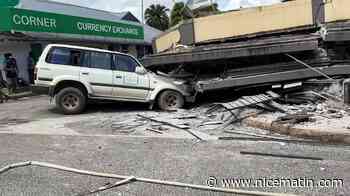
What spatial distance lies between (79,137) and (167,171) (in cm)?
325

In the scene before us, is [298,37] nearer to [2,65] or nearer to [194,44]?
[194,44]

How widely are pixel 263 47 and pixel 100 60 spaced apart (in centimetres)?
436

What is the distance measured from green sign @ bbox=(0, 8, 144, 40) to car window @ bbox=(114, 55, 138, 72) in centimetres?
980

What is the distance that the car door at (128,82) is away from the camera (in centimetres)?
1272

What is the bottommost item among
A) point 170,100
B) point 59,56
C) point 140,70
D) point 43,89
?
point 170,100

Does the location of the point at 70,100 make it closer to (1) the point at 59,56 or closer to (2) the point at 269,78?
(1) the point at 59,56

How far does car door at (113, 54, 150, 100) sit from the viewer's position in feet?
41.7

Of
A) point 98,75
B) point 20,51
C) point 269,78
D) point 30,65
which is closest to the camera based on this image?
point 269,78

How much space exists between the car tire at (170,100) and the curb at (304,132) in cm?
324

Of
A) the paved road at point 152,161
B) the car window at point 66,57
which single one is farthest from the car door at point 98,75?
the paved road at point 152,161

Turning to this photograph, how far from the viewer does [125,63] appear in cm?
1295

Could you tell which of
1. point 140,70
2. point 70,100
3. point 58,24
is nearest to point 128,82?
point 140,70

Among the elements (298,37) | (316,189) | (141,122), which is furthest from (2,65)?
(316,189)

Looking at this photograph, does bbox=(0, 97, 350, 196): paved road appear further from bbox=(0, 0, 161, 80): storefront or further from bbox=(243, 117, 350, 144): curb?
bbox=(0, 0, 161, 80): storefront
